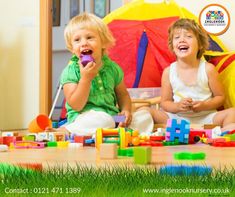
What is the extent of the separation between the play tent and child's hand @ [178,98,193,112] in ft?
1.16

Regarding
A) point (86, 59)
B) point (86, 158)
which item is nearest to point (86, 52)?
point (86, 59)

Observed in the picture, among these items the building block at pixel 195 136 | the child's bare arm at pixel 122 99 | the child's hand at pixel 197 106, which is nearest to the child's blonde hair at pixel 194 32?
the child's hand at pixel 197 106

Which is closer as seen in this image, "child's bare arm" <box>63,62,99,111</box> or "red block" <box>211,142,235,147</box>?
"red block" <box>211,142,235,147</box>

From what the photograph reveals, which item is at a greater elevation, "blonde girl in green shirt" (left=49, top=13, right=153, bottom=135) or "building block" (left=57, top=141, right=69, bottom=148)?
"blonde girl in green shirt" (left=49, top=13, right=153, bottom=135)

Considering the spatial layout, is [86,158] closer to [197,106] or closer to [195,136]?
[195,136]

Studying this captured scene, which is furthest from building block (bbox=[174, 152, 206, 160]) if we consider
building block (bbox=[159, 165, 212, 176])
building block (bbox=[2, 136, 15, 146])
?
building block (bbox=[2, 136, 15, 146])

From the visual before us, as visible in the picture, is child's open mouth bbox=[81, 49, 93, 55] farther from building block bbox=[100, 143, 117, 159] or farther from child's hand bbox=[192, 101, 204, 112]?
building block bbox=[100, 143, 117, 159]

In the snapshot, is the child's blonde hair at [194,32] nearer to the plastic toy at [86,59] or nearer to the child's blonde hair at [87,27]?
Result: the child's blonde hair at [87,27]

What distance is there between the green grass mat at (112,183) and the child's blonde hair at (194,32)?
1481 millimetres

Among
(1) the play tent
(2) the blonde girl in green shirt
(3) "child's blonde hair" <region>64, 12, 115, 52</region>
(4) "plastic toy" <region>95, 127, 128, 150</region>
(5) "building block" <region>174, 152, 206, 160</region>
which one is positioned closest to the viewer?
(5) "building block" <region>174, 152, 206, 160</region>

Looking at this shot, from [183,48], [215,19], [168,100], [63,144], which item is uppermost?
[215,19]

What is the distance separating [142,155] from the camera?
100cm

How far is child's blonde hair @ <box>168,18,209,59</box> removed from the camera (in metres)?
2.28

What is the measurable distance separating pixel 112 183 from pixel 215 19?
6.69 ft
